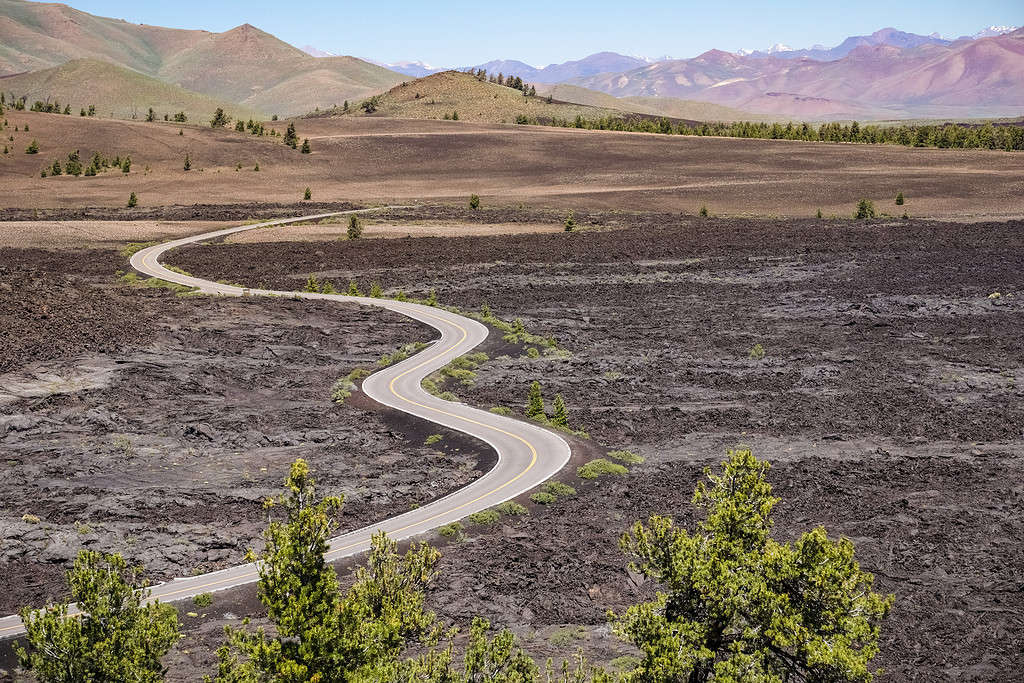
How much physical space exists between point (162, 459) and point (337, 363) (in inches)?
667

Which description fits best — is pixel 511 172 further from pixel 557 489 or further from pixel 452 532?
pixel 452 532

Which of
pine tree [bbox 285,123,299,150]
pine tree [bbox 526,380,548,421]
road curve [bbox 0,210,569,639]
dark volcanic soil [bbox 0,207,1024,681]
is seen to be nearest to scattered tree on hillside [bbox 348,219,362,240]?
dark volcanic soil [bbox 0,207,1024,681]

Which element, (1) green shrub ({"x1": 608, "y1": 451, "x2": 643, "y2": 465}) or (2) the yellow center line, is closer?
(2) the yellow center line

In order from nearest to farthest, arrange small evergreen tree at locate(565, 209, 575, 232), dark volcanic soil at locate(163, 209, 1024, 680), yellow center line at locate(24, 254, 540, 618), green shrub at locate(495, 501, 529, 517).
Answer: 1. yellow center line at locate(24, 254, 540, 618)
2. dark volcanic soil at locate(163, 209, 1024, 680)
3. green shrub at locate(495, 501, 529, 517)
4. small evergreen tree at locate(565, 209, 575, 232)

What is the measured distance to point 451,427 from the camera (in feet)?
145

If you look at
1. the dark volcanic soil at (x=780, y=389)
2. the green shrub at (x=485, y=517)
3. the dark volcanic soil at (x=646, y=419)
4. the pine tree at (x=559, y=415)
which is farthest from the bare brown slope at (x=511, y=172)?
the green shrub at (x=485, y=517)

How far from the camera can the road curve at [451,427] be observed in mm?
30391

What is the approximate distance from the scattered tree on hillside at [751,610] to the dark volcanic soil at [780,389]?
7085 mm

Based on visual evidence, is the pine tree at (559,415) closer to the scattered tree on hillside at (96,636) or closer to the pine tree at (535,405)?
the pine tree at (535,405)

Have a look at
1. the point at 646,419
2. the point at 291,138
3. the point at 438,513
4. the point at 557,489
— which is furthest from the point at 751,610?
the point at 291,138

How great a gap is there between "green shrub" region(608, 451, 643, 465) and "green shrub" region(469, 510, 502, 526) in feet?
27.0

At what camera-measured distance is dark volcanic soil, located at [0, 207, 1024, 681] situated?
99.6ft

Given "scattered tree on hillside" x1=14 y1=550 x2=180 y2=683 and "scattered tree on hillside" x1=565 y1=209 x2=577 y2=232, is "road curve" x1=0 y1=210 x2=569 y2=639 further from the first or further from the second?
"scattered tree on hillside" x1=565 y1=209 x2=577 y2=232

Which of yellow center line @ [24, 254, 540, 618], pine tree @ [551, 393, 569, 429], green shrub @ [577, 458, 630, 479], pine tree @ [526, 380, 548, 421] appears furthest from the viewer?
pine tree @ [526, 380, 548, 421]
